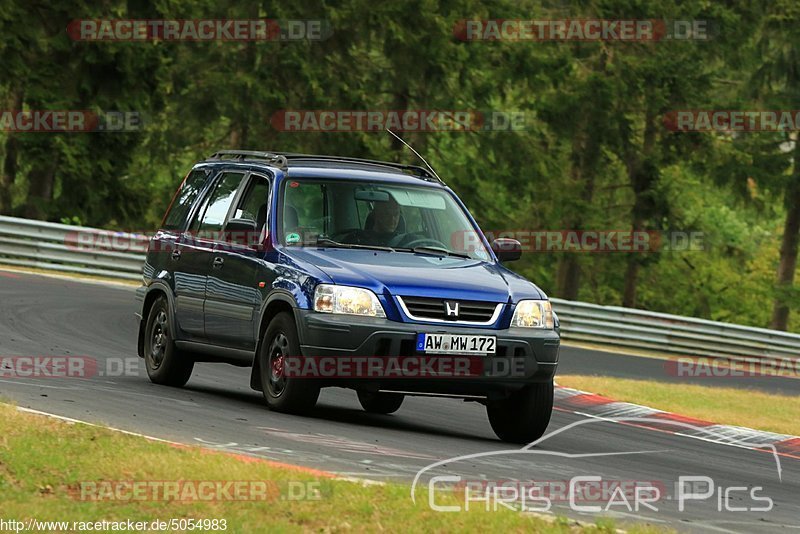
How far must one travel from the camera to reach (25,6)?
33.7 m

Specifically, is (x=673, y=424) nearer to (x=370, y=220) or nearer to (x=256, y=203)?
(x=370, y=220)

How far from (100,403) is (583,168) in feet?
105

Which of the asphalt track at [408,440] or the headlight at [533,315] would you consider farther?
the headlight at [533,315]

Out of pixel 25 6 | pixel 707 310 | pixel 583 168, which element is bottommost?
pixel 707 310

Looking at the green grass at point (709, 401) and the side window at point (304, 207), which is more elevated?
the side window at point (304, 207)

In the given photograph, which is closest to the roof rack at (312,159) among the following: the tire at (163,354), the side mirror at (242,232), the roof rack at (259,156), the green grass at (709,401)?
the roof rack at (259,156)

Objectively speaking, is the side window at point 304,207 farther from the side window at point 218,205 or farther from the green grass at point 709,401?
the green grass at point 709,401

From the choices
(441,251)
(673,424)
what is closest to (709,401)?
(673,424)

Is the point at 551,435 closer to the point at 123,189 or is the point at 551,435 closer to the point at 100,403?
the point at 100,403

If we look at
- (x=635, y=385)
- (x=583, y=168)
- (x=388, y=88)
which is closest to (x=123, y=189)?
(x=388, y=88)

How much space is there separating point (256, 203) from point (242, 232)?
35 centimetres

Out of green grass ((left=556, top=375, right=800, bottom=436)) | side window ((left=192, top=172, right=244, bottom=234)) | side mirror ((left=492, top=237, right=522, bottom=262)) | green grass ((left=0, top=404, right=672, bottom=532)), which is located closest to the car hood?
side mirror ((left=492, top=237, right=522, bottom=262))

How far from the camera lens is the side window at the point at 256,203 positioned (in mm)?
11477

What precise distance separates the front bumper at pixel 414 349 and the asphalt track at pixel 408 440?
386 millimetres
